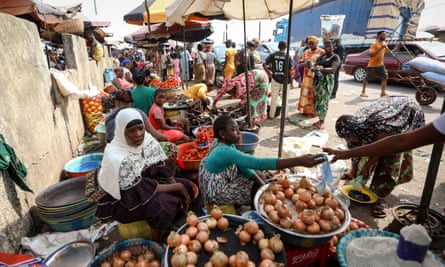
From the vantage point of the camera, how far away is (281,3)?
15.7 ft

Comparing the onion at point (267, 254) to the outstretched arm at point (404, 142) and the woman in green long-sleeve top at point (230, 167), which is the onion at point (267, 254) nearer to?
the woman in green long-sleeve top at point (230, 167)

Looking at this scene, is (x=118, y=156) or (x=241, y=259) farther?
(x=118, y=156)

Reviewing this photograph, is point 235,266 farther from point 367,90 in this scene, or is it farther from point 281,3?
point 367,90

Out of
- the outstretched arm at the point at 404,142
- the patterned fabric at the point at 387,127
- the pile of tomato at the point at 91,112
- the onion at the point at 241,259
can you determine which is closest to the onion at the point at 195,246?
the onion at the point at 241,259

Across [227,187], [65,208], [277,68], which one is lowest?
[65,208]

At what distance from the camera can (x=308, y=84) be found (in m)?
6.48

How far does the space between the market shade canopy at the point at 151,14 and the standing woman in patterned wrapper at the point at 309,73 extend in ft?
12.6

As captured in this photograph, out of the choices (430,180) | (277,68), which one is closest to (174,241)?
(430,180)

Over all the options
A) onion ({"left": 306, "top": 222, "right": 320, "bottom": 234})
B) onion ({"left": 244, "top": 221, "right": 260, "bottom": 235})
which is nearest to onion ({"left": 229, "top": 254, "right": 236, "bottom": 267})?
onion ({"left": 244, "top": 221, "right": 260, "bottom": 235})

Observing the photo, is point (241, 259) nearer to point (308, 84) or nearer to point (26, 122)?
point (26, 122)

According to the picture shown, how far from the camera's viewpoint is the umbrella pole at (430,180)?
212 centimetres

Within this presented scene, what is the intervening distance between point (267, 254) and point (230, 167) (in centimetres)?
96

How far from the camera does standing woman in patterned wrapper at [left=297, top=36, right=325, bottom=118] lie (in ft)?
20.4

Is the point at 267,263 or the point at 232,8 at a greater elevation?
the point at 232,8
